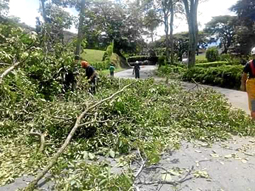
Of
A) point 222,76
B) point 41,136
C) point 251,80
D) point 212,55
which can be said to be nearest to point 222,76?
point 222,76

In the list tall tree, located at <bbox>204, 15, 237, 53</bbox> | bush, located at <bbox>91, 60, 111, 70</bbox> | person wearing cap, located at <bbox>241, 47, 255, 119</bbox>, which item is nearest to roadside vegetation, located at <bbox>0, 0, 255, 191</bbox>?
person wearing cap, located at <bbox>241, 47, 255, 119</bbox>

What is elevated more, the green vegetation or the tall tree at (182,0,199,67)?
the tall tree at (182,0,199,67)

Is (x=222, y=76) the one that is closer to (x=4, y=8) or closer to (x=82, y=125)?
(x=82, y=125)

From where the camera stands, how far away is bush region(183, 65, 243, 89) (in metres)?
11.4

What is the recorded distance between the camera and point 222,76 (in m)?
12.2

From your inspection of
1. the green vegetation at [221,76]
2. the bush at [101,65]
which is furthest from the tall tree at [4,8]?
the green vegetation at [221,76]

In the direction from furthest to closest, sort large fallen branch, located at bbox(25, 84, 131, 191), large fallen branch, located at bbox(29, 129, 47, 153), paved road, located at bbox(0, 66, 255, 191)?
1. large fallen branch, located at bbox(29, 129, 47, 153)
2. paved road, located at bbox(0, 66, 255, 191)
3. large fallen branch, located at bbox(25, 84, 131, 191)

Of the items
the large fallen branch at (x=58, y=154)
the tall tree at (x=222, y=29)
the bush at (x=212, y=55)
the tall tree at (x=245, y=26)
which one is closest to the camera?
the large fallen branch at (x=58, y=154)

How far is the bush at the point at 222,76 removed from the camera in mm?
11425

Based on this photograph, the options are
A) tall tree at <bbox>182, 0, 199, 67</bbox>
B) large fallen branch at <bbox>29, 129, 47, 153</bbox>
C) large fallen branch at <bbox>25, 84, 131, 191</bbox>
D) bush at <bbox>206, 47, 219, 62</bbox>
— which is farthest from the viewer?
bush at <bbox>206, 47, 219, 62</bbox>

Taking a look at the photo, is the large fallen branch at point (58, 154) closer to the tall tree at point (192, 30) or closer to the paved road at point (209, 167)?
the paved road at point (209, 167)

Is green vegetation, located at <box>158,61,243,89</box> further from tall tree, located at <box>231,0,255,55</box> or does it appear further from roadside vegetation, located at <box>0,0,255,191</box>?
tall tree, located at <box>231,0,255,55</box>

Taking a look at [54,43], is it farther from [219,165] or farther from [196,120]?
[219,165]

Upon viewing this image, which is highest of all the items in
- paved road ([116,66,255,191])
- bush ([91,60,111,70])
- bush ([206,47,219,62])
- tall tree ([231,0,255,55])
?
tall tree ([231,0,255,55])
